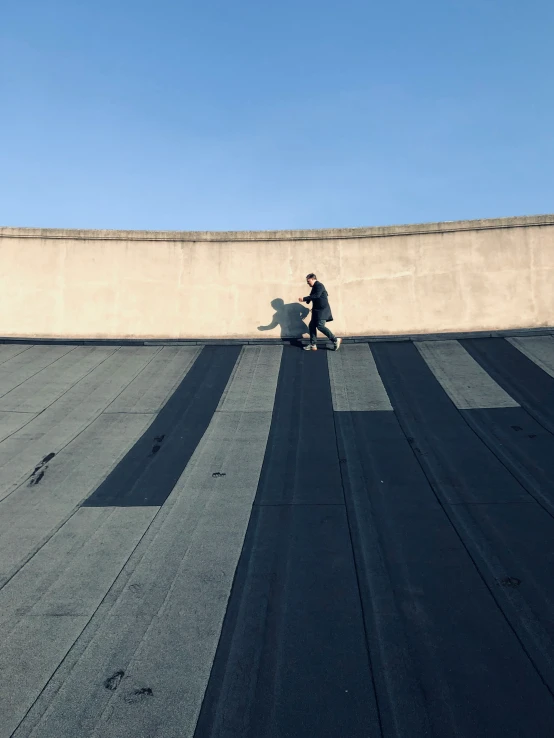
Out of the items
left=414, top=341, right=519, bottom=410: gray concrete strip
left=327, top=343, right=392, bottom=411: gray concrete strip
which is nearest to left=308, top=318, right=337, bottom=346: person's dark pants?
left=327, top=343, right=392, bottom=411: gray concrete strip

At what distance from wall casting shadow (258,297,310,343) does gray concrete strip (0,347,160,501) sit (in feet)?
8.29

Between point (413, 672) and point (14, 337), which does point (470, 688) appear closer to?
point (413, 672)

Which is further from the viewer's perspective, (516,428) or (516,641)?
(516,428)

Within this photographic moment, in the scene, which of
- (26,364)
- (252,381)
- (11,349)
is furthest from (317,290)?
(11,349)

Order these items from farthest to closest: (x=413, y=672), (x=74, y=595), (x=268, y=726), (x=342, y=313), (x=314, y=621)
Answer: (x=342, y=313) < (x=74, y=595) < (x=314, y=621) < (x=413, y=672) < (x=268, y=726)

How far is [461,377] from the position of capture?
8531 millimetres

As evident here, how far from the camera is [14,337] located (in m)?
11.0

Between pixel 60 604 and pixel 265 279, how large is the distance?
316 inches

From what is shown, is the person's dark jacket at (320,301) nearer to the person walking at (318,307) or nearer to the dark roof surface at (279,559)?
the person walking at (318,307)

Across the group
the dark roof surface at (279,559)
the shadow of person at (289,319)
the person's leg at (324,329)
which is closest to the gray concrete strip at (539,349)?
the dark roof surface at (279,559)

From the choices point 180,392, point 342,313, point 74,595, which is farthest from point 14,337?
point 74,595

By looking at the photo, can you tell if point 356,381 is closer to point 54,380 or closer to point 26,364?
point 54,380

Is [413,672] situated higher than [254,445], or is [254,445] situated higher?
[254,445]

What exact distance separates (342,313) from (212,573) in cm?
743
